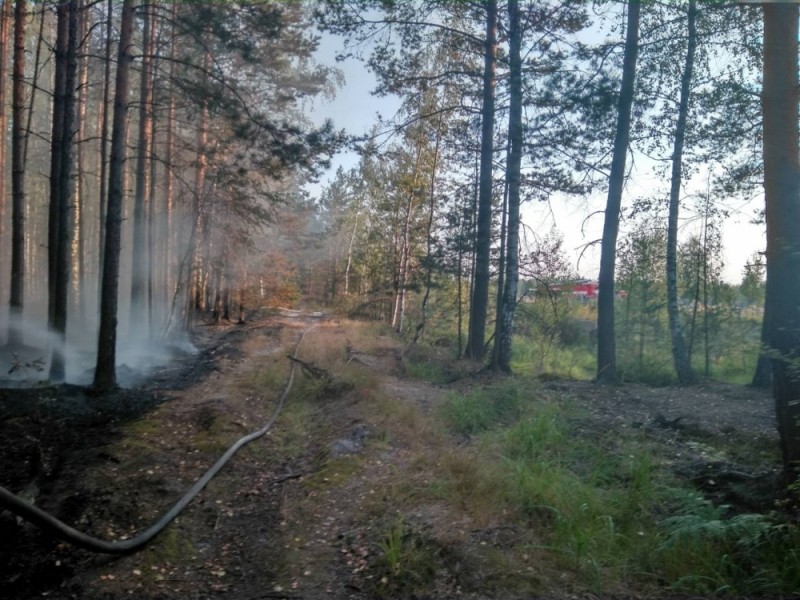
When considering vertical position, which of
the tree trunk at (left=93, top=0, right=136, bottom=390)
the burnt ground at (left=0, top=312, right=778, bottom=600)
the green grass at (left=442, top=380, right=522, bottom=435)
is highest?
the tree trunk at (left=93, top=0, right=136, bottom=390)

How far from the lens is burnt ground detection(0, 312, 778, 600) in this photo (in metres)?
4.84

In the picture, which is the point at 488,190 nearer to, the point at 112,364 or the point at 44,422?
the point at 112,364

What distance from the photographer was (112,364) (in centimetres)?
995

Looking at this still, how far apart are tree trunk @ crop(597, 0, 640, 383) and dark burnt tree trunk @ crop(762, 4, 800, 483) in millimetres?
7675

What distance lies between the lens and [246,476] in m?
7.13

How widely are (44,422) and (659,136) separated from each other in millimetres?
15121

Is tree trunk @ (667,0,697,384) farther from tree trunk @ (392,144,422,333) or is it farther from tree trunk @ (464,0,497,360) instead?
tree trunk @ (392,144,422,333)

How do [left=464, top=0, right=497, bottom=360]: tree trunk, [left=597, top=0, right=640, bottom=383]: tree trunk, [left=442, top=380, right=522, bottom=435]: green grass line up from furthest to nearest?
1. [left=464, top=0, right=497, bottom=360]: tree trunk
2. [left=597, top=0, right=640, bottom=383]: tree trunk
3. [left=442, top=380, right=522, bottom=435]: green grass

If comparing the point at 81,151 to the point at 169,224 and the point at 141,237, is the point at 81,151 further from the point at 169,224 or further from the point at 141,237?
the point at 141,237

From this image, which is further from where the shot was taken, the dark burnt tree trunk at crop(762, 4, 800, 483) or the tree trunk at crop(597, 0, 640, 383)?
the tree trunk at crop(597, 0, 640, 383)

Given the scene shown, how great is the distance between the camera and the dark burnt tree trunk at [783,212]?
16.9ft

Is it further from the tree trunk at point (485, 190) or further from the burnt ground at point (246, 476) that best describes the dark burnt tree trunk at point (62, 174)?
the tree trunk at point (485, 190)

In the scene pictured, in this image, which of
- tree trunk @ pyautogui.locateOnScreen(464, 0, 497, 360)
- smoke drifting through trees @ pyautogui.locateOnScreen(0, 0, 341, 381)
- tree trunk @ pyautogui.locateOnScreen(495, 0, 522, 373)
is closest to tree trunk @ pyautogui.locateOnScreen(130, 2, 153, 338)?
smoke drifting through trees @ pyautogui.locateOnScreen(0, 0, 341, 381)

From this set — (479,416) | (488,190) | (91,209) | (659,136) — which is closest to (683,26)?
(659,136)
